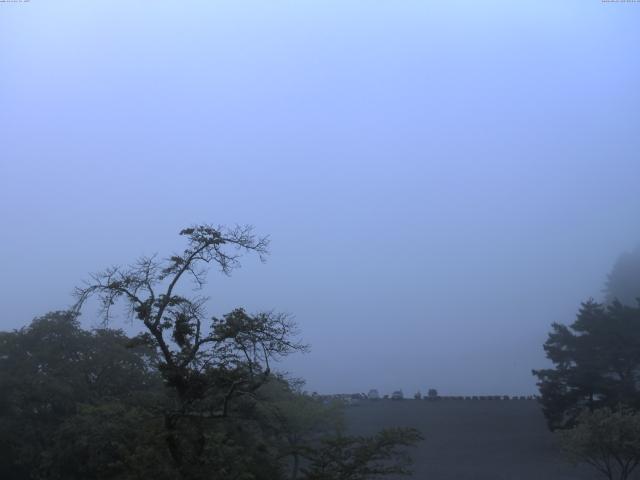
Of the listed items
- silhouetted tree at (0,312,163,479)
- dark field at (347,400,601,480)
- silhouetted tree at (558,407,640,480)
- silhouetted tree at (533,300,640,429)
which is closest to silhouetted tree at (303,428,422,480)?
silhouetted tree at (558,407,640,480)

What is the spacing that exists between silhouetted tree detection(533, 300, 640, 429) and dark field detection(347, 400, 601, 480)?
8.40ft

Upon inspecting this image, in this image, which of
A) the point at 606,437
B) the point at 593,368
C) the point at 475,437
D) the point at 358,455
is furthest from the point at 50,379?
the point at 593,368

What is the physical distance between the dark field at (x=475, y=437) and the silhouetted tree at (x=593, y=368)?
256 centimetres

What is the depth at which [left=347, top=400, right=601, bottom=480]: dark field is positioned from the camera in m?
41.2

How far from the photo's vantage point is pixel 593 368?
4653 centimetres

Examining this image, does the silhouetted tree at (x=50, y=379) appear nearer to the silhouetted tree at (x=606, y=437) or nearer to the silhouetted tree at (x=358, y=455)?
the silhouetted tree at (x=358, y=455)

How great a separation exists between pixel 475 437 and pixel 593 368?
8758mm

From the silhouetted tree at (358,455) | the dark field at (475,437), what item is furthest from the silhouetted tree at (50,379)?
the dark field at (475,437)

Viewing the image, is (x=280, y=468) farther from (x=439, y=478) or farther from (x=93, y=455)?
(x=439, y=478)

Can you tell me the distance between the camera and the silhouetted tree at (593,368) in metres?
45.8

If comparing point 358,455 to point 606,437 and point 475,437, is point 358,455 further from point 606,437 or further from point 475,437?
point 475,437

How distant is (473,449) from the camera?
45344mm

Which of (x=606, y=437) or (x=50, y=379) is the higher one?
(x=50, y=379)

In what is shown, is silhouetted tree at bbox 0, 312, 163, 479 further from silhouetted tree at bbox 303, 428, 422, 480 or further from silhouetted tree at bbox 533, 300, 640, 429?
silhouetted tree at bbox 533, 300, 640, 429
